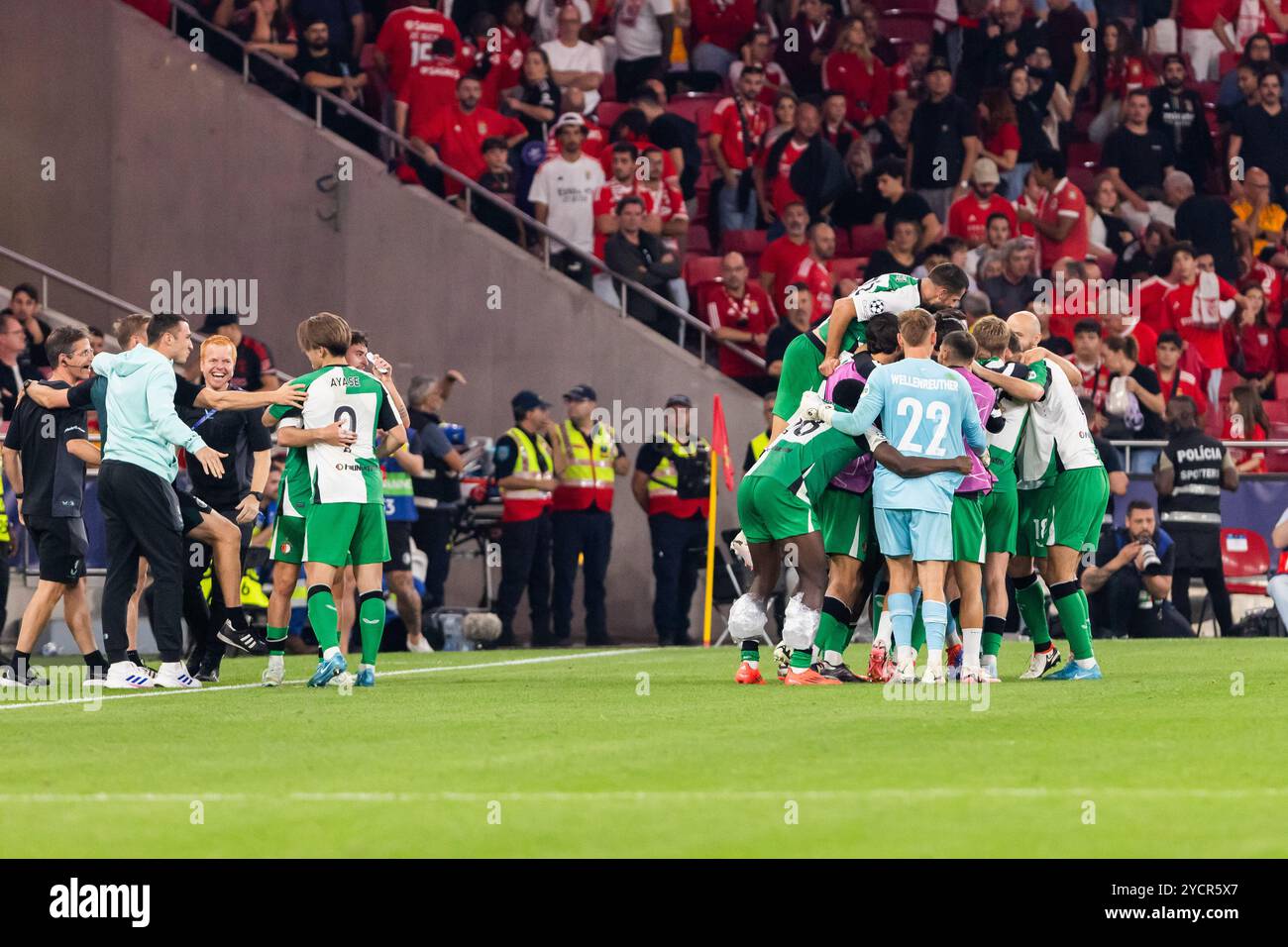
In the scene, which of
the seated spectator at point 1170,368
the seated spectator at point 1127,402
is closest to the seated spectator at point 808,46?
the seated spectator at point 1170,368

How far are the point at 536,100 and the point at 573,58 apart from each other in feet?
2.69

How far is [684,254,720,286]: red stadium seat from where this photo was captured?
2247cm

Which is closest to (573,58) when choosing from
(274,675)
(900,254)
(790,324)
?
(790,324)

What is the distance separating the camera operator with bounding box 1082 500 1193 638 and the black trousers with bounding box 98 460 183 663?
363 inches

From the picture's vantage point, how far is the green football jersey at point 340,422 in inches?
462

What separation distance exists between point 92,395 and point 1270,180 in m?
16.5

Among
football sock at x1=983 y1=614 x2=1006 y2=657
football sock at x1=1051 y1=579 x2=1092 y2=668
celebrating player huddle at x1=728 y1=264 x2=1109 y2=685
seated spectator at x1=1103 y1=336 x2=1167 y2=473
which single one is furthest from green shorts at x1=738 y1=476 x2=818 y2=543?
seated spectator at x1=1103 y1=336 x2=1167 y2=473

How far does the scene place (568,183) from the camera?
22.0 meters

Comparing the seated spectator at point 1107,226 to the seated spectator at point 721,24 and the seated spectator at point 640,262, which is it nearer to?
the seated spectator at point 721,24

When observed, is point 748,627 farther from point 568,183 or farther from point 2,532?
point 568,183

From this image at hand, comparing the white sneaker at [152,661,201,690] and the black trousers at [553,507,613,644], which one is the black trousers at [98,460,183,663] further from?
the black trousers at [553,507,613,644]

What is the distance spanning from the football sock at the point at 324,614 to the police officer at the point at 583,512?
794 cm

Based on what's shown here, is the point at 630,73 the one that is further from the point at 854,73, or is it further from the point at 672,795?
the point at 672,795

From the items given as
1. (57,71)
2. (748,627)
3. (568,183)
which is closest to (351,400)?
(748,627)
